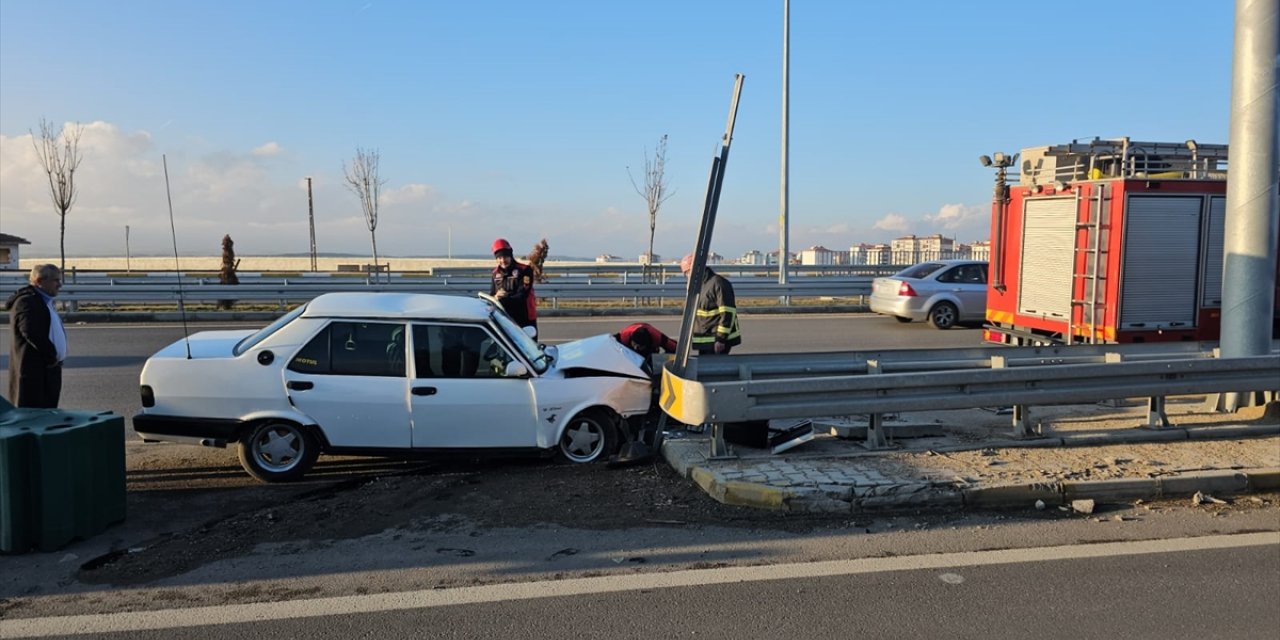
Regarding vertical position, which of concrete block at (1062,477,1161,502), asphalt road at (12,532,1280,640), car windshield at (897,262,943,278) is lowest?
asphalt road at (12,532,1280,640)

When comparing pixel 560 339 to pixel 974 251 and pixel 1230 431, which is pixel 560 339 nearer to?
pixel 1230 431

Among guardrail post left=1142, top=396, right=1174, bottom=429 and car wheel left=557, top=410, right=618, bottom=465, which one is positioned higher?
guardrail post left=1142, top=396, right=1174, bottom=429

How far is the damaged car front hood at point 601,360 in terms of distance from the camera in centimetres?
698

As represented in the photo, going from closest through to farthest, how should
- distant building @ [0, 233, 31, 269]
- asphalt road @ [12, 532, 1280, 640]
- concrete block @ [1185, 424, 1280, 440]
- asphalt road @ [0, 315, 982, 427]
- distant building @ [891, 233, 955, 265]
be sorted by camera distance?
asphalt road @ [12, 532, 1280, 640] → concrete block @ [1185, 424, 1280, 440] → asphalt road @ [0, 315, 982, 427] → distant building @ [891, 233, 955, 265] → distant building @ [0, 233, 31, 269]

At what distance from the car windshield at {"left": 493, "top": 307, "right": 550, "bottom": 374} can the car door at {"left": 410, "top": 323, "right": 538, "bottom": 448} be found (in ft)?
0.63

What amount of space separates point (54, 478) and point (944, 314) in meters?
16.1

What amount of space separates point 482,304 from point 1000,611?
185 inches

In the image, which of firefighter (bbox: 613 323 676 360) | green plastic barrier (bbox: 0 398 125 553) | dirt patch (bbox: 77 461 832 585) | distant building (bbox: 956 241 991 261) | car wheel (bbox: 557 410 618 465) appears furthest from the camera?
distant building (bbox: 956 241 991 261)

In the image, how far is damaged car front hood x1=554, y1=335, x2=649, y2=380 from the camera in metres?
6.98

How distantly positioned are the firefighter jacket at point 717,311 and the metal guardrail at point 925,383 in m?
0.66

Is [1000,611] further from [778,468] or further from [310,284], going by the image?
[310,284]

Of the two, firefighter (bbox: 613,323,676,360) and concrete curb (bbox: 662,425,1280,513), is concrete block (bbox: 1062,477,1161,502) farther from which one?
firefighter (bbox: 613,323,676,360)

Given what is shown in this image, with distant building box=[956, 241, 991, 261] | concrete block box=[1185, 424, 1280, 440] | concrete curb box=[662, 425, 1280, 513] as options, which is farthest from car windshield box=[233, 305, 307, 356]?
Result: distant building box=[956, 241, 991, 261]

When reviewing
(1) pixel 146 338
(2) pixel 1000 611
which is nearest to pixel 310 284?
(1) pixel 146 338
